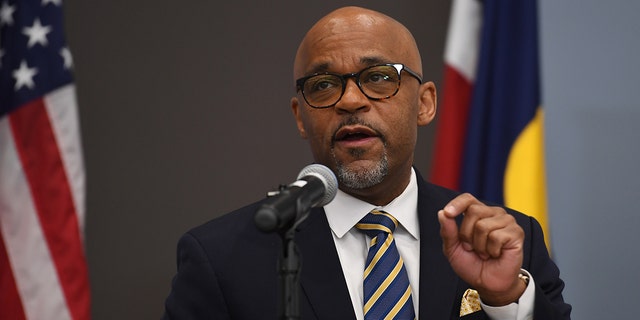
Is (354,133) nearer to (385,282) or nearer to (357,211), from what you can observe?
(357,211)

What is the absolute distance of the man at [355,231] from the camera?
179 centimetres

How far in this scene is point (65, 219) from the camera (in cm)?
274

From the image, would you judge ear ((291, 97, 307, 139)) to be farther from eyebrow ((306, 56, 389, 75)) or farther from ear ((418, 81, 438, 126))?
ear ((418, 81, 438, 126))

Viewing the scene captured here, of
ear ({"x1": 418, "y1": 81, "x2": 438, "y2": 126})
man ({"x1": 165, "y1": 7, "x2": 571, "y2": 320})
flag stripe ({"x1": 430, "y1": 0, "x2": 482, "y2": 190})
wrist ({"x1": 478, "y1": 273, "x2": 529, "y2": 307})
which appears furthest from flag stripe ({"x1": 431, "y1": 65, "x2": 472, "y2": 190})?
wrist ({"x1": 478, "y1": 273, "x2": 529, "y2": 307})

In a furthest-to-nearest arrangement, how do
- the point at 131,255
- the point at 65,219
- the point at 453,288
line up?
1. the point at 131,255
2. the point at 65,219
3. the point at 453,288

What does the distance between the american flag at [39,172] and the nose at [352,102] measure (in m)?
1.30

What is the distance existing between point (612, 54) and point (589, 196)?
0.59 meters

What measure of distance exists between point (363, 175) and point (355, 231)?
16 centimetres

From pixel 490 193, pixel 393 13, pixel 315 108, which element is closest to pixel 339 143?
pixel 315 108

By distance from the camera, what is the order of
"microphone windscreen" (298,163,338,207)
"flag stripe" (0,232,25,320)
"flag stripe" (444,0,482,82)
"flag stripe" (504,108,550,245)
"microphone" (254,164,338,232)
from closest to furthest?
"microphone" (254,164,338,232)
"microphone windscreen" (298,163,338,207)
"flag stripe" (0,232,25,320)
"flag stripe" (504,108,550,245)
"flag stripe" (444,0,482,82)

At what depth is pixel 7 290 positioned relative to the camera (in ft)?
8.80

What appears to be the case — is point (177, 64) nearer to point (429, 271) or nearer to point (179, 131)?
point (179, 131)

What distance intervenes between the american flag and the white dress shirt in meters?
1.21

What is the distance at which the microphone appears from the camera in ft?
3.65
